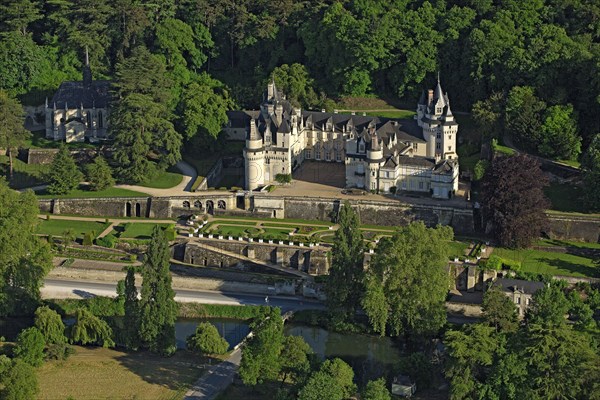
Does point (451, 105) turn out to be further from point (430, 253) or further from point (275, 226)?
point (430, 253)

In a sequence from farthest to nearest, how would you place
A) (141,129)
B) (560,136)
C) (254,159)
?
(141,129), (254,159), (560,136)

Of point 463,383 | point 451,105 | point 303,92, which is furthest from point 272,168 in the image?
point 463,383

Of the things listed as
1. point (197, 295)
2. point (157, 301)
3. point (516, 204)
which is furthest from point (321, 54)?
point (157, 301)

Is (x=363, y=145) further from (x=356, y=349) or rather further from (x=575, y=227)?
(x=356, y=349)

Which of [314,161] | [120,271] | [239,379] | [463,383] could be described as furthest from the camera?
[314,161]

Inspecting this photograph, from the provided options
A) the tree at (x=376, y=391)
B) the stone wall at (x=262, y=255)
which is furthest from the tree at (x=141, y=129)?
the tree at (x=376, y=391)

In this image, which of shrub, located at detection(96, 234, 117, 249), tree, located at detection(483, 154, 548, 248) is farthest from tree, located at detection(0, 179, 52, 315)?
tree, located at detection(483, 154, 548, 248)
